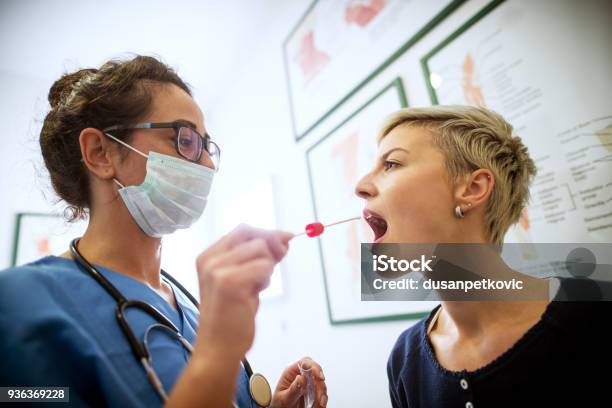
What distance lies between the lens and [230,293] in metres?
0.48

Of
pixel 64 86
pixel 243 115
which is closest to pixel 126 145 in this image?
pixel 64 86

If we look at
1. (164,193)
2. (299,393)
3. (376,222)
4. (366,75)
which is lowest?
(299,393)

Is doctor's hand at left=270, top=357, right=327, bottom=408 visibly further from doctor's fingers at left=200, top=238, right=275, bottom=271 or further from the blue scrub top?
doctor's fingers at left=200, top=238, right=275, bottom=271

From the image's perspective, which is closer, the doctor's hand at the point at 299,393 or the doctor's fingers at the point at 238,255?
the doctor's fingers at the point at 238,255

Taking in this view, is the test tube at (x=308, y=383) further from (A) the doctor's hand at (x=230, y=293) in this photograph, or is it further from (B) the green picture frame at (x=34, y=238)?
(B) the green picture frame at (x=34, y=238)

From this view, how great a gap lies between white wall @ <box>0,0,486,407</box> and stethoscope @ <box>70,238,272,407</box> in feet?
2.46

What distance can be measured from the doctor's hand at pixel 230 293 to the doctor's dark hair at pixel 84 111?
555 millimetres

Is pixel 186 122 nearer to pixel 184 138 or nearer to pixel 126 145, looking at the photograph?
pixel 184 138

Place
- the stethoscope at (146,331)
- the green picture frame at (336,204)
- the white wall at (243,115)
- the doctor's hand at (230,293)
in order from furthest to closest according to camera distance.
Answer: the white wall at (243,115), the green picture frame at (336,204), the stethoscope at (146,331), the doctor's hand at (230,293)

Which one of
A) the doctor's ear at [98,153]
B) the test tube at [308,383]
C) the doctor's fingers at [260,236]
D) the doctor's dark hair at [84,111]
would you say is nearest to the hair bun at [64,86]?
the doctor's dark hair at [84,111]

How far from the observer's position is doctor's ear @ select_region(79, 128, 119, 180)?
2.79 ft

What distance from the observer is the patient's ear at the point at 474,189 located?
82cm

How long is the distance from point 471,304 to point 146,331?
0.74 metres

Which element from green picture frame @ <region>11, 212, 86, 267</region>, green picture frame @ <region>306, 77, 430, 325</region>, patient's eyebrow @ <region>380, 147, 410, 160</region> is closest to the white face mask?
patient's eyebrow @ <region>380, 147, 410, 160</region>
